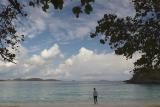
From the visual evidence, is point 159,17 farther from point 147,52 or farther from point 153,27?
point 147,52

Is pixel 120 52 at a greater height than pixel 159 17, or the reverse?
pixel 159 17

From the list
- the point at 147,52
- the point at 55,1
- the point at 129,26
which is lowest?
the point at 55,1

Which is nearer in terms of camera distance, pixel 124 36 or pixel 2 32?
pixel 2 32

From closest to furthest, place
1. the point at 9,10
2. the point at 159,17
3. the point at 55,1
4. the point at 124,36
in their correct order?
the point at 55,1 → the point at 9,10 → the point at 159,17 → the point at 124,36

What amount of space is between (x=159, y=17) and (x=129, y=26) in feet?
8.73

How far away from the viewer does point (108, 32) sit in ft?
101

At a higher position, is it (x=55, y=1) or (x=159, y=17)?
(x=159, y=17)

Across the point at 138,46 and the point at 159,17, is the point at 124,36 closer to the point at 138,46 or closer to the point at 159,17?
the point at 138,46

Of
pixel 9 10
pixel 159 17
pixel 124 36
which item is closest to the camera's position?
pixel 9 10

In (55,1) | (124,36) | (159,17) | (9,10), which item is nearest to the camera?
(55,1)

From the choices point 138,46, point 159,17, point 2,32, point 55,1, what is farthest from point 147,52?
point 55,1

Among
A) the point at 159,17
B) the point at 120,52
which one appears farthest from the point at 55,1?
the point at 120,52

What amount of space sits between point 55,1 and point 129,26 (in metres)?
22.2

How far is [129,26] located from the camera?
98.6 ft
